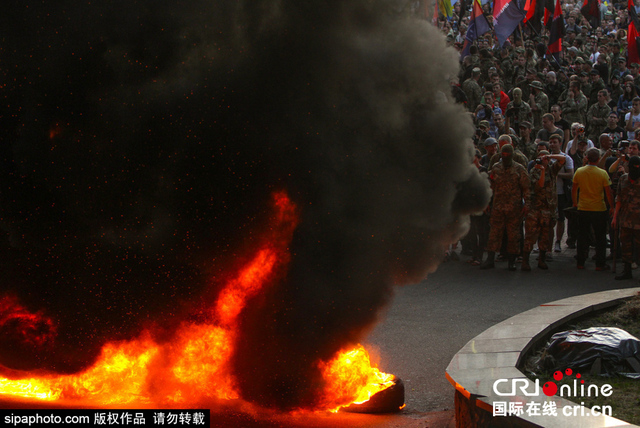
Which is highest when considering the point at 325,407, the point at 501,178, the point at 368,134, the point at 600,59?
the point at 600,59

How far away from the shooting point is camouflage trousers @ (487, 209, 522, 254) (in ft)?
31.9

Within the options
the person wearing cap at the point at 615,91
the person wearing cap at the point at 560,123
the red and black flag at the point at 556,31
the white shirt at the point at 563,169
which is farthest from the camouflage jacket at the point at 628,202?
the red and black flag at the point at 556,31

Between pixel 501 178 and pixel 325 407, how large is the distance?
215 inches

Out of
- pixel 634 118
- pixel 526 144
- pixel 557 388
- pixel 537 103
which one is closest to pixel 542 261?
pixel 526 144

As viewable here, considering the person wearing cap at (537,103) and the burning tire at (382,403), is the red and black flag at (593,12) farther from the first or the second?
the burning tire at (382,403)

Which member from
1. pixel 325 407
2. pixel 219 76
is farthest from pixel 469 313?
pixel 219 76

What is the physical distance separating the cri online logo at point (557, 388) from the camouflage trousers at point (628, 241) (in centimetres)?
451

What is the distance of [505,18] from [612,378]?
12.3 meters

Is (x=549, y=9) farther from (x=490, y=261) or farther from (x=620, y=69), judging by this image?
(x=490, y=261)

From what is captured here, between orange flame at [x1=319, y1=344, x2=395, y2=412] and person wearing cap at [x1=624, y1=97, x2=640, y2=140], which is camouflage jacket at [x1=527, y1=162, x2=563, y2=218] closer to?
person wearing cap at [x1=624, y1=97, x2=640, y2=140]

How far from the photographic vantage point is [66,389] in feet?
18.0

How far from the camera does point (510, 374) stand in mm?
4707

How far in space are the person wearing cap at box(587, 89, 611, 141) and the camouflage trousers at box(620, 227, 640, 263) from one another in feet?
13.7

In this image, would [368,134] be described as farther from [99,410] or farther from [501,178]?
[501,178]
